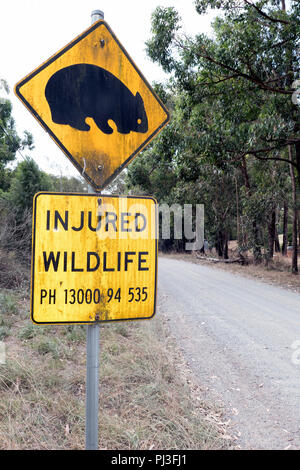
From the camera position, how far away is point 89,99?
1.96 meters

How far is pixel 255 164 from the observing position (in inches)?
722

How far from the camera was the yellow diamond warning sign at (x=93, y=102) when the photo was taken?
1.90m

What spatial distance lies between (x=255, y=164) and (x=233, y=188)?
716cm

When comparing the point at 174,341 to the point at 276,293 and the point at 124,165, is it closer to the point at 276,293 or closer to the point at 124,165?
the point at 124,165

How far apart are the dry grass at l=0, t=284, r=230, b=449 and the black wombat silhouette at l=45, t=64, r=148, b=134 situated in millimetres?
2448

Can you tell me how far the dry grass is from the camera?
3086 mm

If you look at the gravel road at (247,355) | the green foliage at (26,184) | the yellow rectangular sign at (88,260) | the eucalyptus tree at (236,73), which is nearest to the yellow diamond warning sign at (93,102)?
the yellow rectangular sign at (88,260)

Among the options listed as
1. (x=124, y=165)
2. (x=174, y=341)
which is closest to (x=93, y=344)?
(x=124, y=165)

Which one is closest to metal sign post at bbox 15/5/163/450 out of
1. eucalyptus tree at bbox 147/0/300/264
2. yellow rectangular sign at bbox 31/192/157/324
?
yellow rectangular sign at bbox 31/192/157/324

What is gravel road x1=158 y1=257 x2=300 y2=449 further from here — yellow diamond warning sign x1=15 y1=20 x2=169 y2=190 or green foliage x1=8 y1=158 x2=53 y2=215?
green foliage x1=8 y1=158 x2=53 y2=215

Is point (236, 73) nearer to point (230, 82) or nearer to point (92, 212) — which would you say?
point (230, 82)

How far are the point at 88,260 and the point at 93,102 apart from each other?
2.71 feet

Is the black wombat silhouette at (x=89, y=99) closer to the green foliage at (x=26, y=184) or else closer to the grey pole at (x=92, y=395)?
the grey pole at (x=92, y=395)

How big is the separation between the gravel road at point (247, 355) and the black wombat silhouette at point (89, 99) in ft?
9.51
